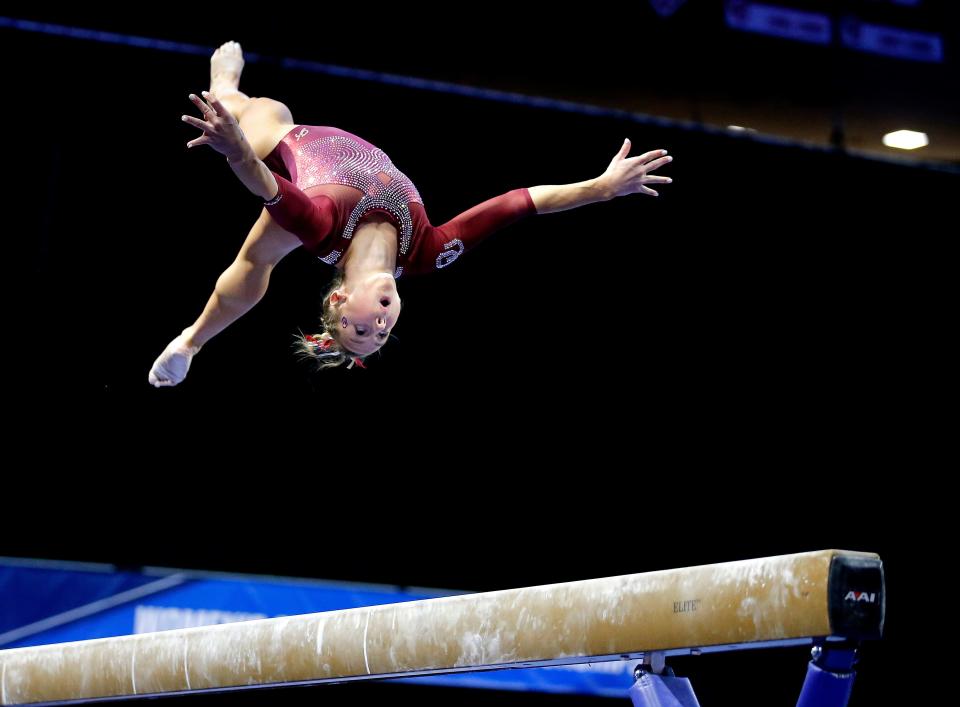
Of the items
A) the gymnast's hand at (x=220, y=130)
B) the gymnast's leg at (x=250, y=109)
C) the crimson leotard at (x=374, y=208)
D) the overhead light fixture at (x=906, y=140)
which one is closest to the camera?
the gymnast's hand at (x=220, y=130)

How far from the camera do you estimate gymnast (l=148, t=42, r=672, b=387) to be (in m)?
3.51

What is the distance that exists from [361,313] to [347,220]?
33 cm

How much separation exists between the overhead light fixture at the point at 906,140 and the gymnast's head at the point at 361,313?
205 inches

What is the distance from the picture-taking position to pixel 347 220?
3.67 m

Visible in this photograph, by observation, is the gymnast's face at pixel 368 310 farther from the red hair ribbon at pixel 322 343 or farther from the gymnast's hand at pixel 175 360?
the gymnast's hand at pixel 175 360

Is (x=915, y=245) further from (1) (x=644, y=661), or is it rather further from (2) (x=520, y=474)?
(1) (x=644, y=661)

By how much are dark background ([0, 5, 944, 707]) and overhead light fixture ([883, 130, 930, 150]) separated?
191 millimetres

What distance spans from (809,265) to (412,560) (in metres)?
3.28

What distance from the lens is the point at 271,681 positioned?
2.96 m

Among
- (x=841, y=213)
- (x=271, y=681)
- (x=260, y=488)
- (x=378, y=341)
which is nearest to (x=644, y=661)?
(x=271, y=681)

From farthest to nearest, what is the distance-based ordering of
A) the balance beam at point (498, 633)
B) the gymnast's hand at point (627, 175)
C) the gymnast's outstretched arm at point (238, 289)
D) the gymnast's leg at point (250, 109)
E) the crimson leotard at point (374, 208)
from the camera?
the gymnast's leg at point (250, 109) < the gymnast's outstretched arm at point (238, 289) < the gymnast's hand at point (627, 175) < the crimson leotard at point (374, 208) < the balance beam at point (498, 633)

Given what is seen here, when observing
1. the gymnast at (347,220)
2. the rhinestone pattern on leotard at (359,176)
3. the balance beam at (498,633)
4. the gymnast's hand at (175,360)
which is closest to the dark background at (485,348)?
the gymnast's hand at (175,360)

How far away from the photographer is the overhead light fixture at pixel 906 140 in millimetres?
7730

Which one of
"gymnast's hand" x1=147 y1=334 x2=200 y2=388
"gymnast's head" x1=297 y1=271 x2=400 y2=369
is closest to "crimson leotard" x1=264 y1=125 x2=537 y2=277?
"gymnast's head" x1=297 y1=271 x2=400 y2=369
